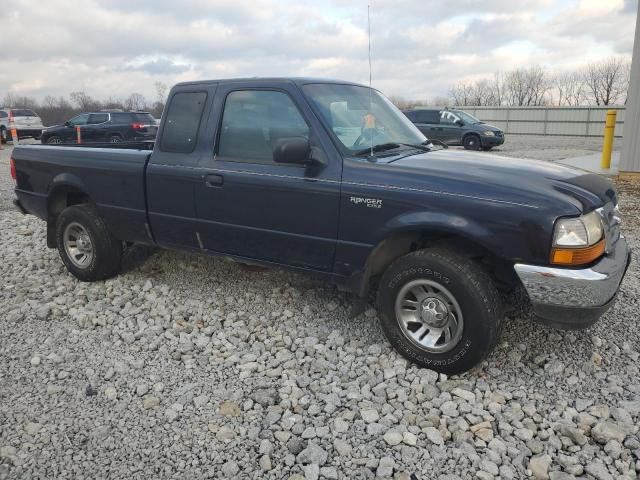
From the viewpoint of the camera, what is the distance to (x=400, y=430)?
290cm

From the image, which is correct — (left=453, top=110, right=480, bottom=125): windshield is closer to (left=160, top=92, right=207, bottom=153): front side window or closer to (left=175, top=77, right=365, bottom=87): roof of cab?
(left=175, top=77, right=365, bottom=87): roof of cab

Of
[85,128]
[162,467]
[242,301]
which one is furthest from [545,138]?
[162,467]

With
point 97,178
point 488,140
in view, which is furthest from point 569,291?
point 488,140

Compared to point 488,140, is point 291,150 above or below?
above

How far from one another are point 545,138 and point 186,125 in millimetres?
30583

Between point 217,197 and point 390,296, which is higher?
point 217,197

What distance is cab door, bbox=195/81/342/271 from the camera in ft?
12.1

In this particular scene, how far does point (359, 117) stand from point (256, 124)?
80 centimetres

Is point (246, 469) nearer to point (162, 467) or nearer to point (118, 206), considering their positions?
point (162, 467)

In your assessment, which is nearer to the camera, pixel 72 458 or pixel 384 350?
pixel 72 458

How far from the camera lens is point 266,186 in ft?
12.6

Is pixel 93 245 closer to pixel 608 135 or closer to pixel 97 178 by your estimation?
pixel 97 178

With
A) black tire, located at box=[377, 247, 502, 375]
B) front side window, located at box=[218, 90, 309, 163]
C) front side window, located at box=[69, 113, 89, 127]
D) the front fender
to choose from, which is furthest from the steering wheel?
front side window, located at box=[69, 113, 89, 127]

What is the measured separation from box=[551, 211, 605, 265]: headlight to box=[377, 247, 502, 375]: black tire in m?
0.44
